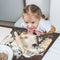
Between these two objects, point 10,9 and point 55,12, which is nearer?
point 55,12

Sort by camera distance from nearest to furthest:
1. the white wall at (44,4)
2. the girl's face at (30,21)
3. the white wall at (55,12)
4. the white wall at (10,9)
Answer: the girl's face at (30,21)
the white wall at (55,12)
the white wall at (44,4)
the white wall at (10,9)

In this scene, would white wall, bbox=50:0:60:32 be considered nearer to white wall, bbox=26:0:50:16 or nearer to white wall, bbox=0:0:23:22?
white wall, bbox=26:0:50:16

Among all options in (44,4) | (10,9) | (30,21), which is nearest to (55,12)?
(44,4)

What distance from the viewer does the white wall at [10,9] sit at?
2770 millimetres

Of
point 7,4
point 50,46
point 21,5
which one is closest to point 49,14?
point 21,5

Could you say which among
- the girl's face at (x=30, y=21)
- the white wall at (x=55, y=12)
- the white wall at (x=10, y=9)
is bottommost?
the white wall at (x=10, y=9)

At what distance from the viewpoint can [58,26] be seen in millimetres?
2129

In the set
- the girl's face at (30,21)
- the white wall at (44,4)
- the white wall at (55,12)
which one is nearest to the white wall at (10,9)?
the white wall at (44,4)

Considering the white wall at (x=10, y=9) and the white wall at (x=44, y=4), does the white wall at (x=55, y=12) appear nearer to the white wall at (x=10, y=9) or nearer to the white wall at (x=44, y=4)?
the white wall at (x=44, y=4)

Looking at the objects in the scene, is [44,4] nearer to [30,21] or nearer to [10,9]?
[10,9]

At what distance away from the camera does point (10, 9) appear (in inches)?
112

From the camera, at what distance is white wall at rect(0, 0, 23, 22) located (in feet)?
9.09

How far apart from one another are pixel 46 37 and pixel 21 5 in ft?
5.41

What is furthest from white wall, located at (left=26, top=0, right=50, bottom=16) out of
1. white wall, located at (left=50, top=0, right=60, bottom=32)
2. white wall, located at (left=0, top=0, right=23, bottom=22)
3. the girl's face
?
the girl's face
